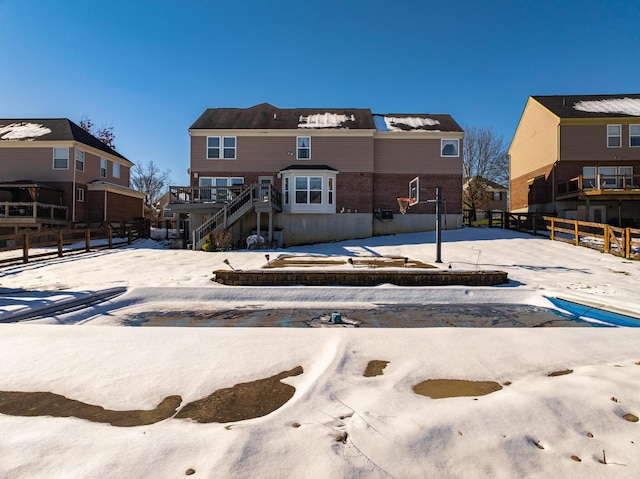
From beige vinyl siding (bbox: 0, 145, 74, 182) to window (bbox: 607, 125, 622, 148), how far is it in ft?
127

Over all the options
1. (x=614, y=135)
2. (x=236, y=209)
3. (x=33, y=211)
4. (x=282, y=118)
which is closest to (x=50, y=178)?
(x=33, y=211)

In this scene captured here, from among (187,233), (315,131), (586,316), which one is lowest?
(586,316)

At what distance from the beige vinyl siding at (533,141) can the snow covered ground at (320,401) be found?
2299cm

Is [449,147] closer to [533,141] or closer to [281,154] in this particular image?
[533,141]

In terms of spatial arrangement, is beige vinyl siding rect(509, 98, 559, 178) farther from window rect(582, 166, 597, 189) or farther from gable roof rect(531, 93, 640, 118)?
window rect(582, 166, 597, 189)

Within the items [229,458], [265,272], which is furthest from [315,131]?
[229,458]

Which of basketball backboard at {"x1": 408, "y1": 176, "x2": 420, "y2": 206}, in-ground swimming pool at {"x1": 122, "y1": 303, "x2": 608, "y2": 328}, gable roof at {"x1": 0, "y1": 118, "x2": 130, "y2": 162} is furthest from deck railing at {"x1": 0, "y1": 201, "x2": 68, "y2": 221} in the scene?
basketball backboard at {"x1": 408, "y1": 176, "x2": 420, "y2": 206}

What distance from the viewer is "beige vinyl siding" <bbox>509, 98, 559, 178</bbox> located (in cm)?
2472

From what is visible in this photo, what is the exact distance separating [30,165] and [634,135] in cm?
4350

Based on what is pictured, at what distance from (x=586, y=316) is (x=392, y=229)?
16297mm

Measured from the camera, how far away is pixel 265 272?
31.6ft

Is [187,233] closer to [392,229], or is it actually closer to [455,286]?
[392,229]

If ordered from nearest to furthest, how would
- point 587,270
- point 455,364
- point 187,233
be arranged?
1. point 455,364
2. point 587,270
3. point 187,233

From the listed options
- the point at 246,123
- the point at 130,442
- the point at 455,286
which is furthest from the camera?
the point at 246,123
